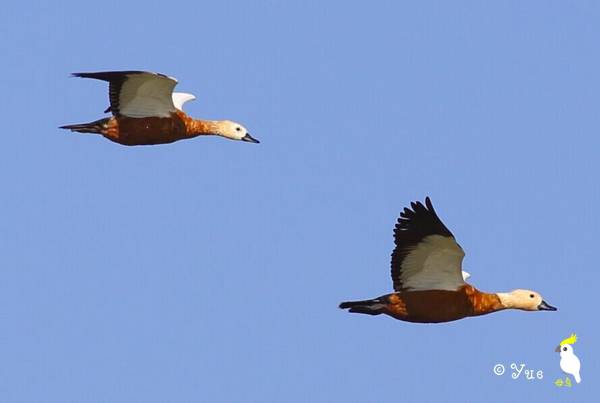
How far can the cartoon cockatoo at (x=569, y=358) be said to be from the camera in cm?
2903

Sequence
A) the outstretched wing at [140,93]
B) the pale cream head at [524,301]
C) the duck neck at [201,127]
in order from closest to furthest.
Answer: the pale cream head at [524,301] → the outstretched wing at [140,93] → the duck neck at [201,127]

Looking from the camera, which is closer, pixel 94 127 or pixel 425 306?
pixel 425 306

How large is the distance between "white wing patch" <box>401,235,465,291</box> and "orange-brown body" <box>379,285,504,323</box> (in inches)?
4.3

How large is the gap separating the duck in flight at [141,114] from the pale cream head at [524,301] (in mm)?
6914

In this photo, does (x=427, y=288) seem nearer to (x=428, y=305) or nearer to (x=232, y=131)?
(x=428, y=305)

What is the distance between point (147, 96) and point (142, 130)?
24.2 inches

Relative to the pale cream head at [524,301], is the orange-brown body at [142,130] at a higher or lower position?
higher

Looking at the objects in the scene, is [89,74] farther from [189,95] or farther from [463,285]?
[463,285]

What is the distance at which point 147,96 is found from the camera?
31797 mm

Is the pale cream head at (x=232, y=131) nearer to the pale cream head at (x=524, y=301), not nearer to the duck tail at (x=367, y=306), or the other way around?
the duck tail at (x=367, y=306)

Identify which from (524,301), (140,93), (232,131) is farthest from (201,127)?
Answer: (524,301)

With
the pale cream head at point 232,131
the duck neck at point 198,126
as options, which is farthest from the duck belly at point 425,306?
the pale cream head at point 232,131

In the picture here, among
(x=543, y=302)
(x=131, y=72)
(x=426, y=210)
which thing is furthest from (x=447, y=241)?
(x=131, y=72)

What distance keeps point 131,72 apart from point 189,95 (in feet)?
12.2
